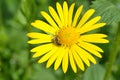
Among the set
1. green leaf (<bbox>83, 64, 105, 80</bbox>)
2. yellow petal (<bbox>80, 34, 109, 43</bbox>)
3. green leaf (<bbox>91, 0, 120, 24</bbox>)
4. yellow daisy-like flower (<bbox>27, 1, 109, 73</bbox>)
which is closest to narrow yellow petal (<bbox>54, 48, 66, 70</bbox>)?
yellow daisy-like flower (<bbox>27, 1, 109, 73</bbox>)

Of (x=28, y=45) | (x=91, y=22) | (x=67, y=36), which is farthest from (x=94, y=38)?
(x=28, y=45)

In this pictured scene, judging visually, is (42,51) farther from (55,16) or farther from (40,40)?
(55,16)

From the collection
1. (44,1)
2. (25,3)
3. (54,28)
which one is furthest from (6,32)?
(54,28)

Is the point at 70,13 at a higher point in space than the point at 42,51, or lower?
higher

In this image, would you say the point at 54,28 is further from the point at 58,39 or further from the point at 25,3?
the point at 25,3

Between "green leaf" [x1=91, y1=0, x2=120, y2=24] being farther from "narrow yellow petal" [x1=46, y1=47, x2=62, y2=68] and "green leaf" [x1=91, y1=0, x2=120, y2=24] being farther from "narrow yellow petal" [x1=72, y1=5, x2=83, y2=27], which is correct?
"narrow yellow petal" [x1=46, y1=47, x2=62, y2=68]

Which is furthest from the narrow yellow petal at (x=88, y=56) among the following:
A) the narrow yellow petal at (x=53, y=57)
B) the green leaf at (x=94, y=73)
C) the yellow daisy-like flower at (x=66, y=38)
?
the green leaf at (x=94, y=73)

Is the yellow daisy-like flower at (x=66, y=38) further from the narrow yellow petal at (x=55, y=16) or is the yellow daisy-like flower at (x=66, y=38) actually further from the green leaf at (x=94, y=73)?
the green leaf at (x=94, y=73)
